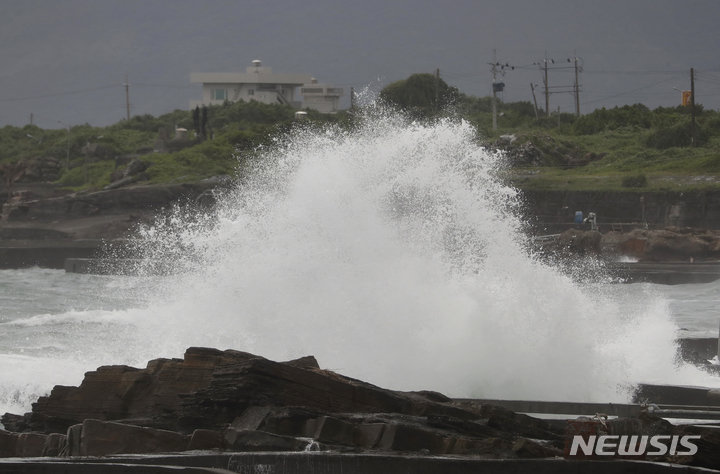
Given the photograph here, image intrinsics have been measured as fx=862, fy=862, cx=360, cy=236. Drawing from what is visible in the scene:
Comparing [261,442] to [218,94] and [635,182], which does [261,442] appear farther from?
[218,94]

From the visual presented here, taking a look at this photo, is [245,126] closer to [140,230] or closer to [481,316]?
[140,230]

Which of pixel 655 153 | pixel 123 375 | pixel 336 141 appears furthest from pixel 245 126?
pixel 123 375

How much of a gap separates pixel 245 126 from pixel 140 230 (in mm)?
20164

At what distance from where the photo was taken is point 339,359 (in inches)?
498

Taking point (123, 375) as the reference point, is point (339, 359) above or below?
below

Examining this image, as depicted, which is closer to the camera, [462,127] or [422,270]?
[422,270]

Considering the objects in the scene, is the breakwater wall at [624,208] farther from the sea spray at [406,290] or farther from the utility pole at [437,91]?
the sea spray at [406,290]

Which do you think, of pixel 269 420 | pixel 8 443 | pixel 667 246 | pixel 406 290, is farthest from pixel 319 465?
pixel 667 246

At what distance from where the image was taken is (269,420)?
6797 mm

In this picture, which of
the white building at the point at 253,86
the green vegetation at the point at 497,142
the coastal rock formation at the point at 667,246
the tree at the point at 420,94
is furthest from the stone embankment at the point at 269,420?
the white building at the point at 253,86

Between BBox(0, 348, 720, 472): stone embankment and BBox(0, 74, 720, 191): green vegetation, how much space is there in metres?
41.7

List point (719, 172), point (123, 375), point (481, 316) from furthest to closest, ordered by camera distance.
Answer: point (719, 172) < point (481, 316) < point (123, 375)

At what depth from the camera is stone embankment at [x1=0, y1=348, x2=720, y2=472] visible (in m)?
6.38

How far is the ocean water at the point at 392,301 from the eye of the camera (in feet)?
39.7
